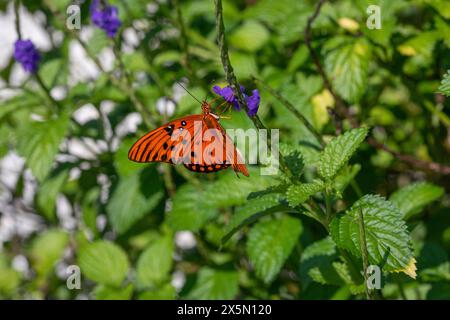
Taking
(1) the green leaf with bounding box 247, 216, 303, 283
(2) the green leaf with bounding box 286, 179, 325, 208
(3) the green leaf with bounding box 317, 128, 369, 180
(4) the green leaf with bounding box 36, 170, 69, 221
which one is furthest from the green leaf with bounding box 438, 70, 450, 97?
(4) the green leaf with bounding box 36, 170, 69, 221

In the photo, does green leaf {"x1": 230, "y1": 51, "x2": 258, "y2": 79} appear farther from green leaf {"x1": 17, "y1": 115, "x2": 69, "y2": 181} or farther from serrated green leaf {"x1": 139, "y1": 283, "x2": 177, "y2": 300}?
serrated green leaf {"x1": 139, "y1": 283, "x2": 177, "y2": 300}

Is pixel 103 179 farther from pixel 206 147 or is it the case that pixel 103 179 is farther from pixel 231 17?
pixel 206 147

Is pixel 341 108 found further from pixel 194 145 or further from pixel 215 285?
pixel 194 145

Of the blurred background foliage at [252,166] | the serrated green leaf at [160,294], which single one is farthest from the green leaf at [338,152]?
the serrated green leaf at [160,294]

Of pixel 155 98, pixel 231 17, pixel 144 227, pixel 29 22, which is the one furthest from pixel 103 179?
pixel 29 22

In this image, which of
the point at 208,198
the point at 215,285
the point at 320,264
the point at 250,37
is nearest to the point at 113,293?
the point at 215,285

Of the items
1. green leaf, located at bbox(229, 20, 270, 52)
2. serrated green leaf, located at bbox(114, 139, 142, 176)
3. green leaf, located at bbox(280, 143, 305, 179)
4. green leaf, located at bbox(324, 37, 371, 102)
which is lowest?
green leaf, located at bbox(280, 143, 305, 179)
